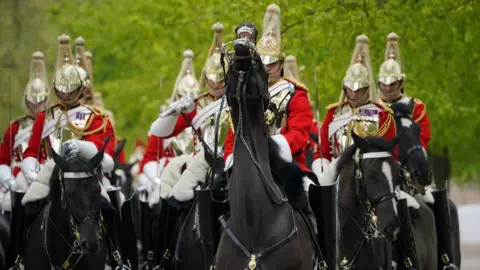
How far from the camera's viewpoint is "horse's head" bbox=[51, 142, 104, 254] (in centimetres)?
1489

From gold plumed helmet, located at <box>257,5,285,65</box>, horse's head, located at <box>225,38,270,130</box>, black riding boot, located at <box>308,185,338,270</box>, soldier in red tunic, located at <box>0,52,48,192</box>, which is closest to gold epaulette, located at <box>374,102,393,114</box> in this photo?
gold plumed helmet, located at <box>257,5,285,65</box>

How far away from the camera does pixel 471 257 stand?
33812 millimetres

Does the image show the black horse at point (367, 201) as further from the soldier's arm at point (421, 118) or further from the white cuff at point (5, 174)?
the white cuff at point (5, 174)

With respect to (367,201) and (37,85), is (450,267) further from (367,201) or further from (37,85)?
(37,85)

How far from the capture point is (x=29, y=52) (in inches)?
1154

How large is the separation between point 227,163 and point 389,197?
212 cm

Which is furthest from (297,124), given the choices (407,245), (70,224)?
(407,245)

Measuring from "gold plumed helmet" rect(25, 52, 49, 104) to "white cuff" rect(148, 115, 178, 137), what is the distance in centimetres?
474

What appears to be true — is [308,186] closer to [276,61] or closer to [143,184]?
[276,61]

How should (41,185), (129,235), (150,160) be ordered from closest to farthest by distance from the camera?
(41,185) → (129,235) → (150,160)

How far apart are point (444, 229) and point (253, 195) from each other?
21.8 ft

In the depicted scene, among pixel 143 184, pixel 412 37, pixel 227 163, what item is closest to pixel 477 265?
pixel 143 184

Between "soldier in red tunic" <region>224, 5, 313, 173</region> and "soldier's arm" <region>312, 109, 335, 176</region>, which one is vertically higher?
"soldier in red tunic" <region>224, 5, 313, 173</region>

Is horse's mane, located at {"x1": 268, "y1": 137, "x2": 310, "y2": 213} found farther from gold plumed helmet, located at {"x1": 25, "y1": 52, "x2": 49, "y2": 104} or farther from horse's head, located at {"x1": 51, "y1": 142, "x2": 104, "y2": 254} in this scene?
gold plumed helmet, located at {"x1": 25, "y1": 52, "x2": 49, "y2": 104}
